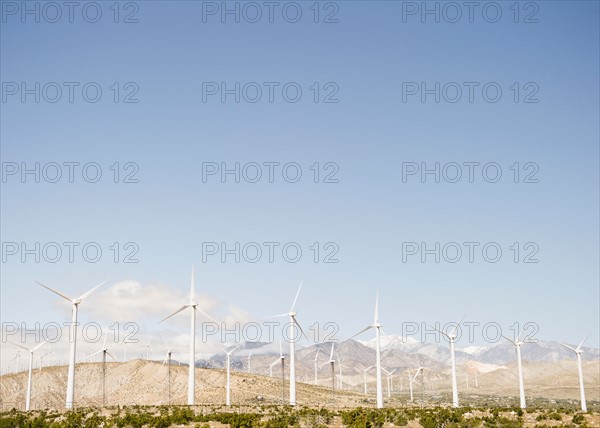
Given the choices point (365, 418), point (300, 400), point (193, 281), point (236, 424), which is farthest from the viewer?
point (300, 400)

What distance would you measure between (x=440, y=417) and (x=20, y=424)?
50922mm

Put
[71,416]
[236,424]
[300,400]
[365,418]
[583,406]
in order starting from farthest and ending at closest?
[300,400] < [583,406] < [71,416] < [365,418] < [236,424]

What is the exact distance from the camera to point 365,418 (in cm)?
8256

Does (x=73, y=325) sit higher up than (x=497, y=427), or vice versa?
(x=73, y=325)

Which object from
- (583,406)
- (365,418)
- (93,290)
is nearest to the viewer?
(365,418)

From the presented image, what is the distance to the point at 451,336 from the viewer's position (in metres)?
130

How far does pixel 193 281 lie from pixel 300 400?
9558 centimetres

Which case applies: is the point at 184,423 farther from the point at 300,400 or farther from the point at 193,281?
the point at 300,400

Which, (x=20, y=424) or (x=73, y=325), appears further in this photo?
(x=73, y=325)

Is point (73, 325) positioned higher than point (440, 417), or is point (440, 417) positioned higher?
point (73, 325)

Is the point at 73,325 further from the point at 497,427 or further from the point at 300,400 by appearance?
the point at 300,400

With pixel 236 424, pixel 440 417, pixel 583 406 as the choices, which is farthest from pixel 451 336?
pixel 236 424

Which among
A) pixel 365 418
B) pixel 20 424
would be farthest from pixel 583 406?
pixel 20 424

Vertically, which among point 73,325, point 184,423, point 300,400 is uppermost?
point 73,325
